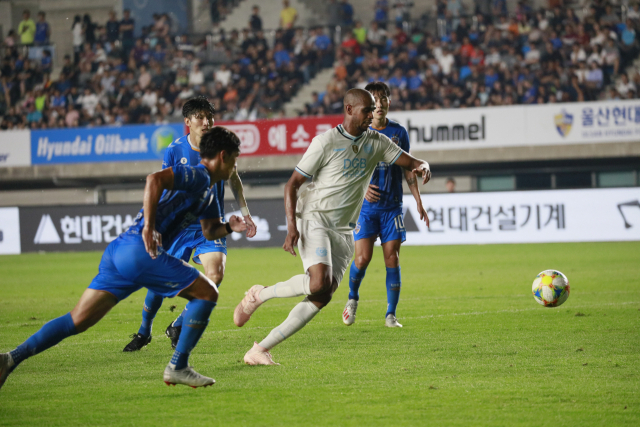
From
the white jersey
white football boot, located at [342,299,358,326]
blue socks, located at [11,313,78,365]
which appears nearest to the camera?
blue socks, located at [11,313,78,365]

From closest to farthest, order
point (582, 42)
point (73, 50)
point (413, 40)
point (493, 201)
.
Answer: point (493, 201), point (582, 42), point (413, 40), point (73, 50)

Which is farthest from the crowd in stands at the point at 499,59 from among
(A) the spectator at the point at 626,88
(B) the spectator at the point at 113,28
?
(B) the spectator at the point at 113,28

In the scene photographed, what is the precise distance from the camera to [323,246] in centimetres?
550

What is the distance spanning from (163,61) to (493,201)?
13.5 metres

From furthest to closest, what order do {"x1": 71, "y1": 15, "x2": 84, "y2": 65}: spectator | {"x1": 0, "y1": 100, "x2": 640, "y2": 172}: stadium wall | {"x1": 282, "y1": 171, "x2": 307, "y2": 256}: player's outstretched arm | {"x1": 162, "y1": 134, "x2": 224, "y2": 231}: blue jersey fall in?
{"x1": 71, "y1": 15, "x2": 84, "y2": 65}: spectator
{"x1": 0, "y1": 100, "x2": 640, "y2": 172}: stadium wall
{"x1": 162, "y1": 134, "x2": 224, "y2": 231}: blue jersey
{"x1": 282, "y1": 171, "x2": 307, "y2": 256}: player's outstretched arm

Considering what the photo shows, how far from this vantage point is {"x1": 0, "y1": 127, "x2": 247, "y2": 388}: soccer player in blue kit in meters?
4.36

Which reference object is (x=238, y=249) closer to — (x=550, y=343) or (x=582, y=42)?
(x=582, y=42)

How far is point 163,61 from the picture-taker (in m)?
26.5

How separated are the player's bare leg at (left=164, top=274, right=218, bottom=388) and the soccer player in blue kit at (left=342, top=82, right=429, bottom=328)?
2.97 metres

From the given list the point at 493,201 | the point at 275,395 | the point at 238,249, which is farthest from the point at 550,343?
the point at 238,249

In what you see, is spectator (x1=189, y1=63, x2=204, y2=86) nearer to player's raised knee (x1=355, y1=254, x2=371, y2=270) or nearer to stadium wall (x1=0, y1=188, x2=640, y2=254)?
stadium wall (x1=0, y1=188, x2=640, y2=254)

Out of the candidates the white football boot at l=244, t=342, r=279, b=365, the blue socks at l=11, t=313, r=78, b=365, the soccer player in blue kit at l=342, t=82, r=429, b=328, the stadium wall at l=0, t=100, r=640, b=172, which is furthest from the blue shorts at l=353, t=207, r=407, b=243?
the stadium wall at l=0, t=100, r=640, b=172

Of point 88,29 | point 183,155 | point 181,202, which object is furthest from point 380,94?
point 88,29

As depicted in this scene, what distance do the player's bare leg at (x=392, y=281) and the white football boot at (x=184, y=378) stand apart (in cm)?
299
